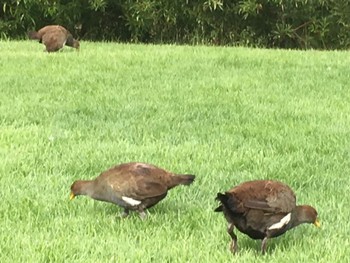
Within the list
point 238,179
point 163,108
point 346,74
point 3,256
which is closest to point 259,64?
point 346,74

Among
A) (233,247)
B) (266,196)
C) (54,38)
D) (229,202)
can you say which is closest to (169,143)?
(233,247)

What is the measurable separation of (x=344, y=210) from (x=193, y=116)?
257 centimetres

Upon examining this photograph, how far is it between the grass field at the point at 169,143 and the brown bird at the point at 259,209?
0.15m

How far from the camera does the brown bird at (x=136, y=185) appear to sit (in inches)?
151

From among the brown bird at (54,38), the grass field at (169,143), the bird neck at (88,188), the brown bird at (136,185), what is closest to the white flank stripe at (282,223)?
the grass field at (169,143)

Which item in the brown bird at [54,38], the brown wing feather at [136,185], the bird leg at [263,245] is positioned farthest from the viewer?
the brown bird at [54,38]

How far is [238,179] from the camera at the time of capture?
4.68 meters

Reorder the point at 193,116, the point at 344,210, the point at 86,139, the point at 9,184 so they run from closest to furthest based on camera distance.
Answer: the point at 344,210 → the point at 9,184 → the point at 86,139 → the point at 193,116

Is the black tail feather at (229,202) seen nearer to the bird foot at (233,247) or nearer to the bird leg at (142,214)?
the bird foot at (233,247)

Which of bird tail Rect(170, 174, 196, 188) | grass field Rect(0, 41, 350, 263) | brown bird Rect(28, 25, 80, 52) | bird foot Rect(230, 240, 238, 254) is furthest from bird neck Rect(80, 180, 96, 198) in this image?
brown bird Rect(28, 25, 80, 52)

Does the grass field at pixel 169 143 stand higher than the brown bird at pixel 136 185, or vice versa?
the brown bird at pixel 136 185

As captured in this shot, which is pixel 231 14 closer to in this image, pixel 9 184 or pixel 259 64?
pixel 259 64

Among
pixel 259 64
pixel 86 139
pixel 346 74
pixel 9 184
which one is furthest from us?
pixel 259 64

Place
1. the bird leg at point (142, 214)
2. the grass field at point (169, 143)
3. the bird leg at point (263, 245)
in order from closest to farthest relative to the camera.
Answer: the bird leg at point (263, 245) < the grass field at point (169, 143) < the bird leg at point (142, 214)
